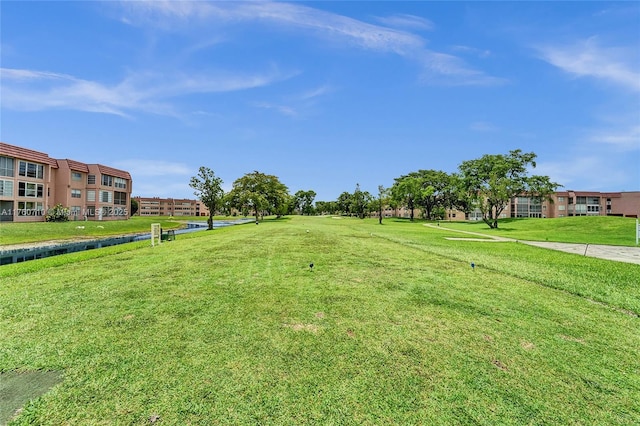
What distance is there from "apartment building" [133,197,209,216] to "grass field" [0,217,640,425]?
159591mm

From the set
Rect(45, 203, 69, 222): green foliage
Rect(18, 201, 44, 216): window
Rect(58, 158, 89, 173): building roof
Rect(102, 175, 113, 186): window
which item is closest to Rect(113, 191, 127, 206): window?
Rect(102, 175, 113, 186): window

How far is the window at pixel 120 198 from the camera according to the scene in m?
59.0

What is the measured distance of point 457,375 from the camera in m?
3.60

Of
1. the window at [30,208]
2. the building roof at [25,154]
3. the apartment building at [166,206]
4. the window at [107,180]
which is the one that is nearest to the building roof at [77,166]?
the building roof at [25,154]

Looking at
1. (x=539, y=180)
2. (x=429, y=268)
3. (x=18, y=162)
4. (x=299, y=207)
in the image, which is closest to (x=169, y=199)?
(x=299, y=207)

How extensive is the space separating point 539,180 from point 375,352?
70692 mm

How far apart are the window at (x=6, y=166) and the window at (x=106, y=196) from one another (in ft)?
49.5

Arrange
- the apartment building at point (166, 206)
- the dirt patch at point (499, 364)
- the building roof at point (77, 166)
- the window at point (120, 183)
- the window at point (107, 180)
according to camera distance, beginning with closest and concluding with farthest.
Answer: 1. the dirt patch at point (499, 364)
2. the building roof at point (77, 166)
3. the window at point (107, 180)
4. the window at point (120, 183)
5. the apartment building at point (166, 206)

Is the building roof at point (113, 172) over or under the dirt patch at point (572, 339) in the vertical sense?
over

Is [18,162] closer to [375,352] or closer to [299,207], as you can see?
[375,352]

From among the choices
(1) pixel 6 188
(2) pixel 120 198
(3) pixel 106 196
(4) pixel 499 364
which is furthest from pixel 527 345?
(2) pixel 120 198

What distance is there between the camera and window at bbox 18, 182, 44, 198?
40484 millimetres

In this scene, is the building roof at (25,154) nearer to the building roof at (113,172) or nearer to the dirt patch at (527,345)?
the building roof at (113,172)

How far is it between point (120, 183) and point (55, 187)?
504 inches
